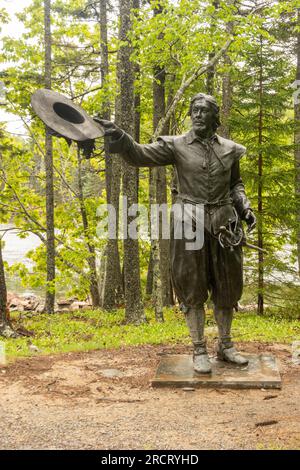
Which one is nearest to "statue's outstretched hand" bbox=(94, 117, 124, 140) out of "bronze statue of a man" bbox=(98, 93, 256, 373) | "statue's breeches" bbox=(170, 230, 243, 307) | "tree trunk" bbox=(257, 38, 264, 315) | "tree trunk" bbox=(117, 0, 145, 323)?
"bronze statue of a man" bbox=(98, 93, 256, 373)

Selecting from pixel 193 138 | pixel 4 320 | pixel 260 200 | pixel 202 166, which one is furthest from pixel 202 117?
pixel 260 200

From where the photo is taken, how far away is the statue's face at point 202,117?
16.9 feet

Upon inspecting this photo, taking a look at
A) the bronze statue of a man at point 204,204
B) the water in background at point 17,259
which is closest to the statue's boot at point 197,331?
the bronze statue of a man at point 204,204

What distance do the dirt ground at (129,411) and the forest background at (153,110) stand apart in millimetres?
3383

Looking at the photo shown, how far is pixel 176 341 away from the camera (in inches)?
288

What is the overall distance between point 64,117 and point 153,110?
28.0ft

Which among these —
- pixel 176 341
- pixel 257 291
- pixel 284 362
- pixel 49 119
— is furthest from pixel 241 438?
pixel 257 291

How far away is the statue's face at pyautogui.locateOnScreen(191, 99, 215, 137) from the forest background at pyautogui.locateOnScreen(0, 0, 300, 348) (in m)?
2.73

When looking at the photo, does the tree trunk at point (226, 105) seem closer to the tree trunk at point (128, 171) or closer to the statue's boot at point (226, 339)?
the tree trunk at point (128, 171)

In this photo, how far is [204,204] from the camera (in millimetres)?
5152

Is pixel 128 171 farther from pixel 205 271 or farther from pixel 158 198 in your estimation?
pixel 205 271

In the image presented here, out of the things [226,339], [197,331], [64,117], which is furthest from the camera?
[226,339]
